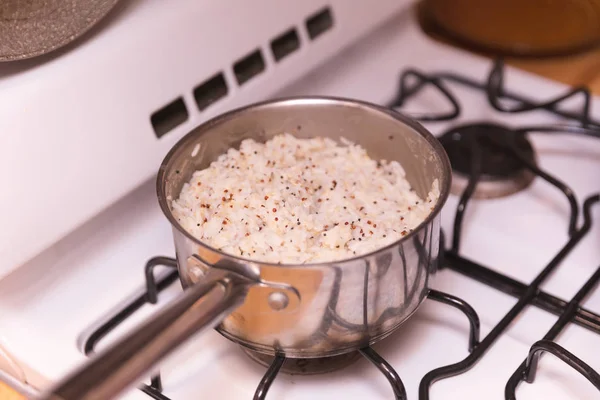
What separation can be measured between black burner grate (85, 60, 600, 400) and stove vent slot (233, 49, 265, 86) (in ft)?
0.58

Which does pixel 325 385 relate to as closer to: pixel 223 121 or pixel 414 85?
pixel 223 121

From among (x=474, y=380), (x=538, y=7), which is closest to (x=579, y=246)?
(x=474, y=380)

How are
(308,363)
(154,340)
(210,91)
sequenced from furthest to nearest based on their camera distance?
(210,91) → (308,363) → (154,340)

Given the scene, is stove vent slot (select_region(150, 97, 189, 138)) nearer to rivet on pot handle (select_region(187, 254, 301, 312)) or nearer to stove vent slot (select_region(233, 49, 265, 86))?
stove vent slot (select_region(233, 49, 265, 86))

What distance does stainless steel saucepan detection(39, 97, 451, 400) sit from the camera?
0.36 m

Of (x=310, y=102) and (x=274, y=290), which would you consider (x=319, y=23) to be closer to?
(x=310, y=102)

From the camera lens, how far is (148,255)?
604 mm

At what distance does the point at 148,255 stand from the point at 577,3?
63 cm

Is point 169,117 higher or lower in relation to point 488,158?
higher

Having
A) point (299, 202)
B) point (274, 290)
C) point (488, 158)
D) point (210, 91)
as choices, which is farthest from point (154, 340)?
point (488, 158)

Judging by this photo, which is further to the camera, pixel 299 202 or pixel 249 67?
pixel 249 67

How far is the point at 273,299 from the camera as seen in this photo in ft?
1.38

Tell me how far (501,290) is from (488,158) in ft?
0.55

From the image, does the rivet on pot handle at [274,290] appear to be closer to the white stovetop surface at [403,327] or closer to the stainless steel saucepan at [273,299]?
the stainless steel saucepan at [273,299]
